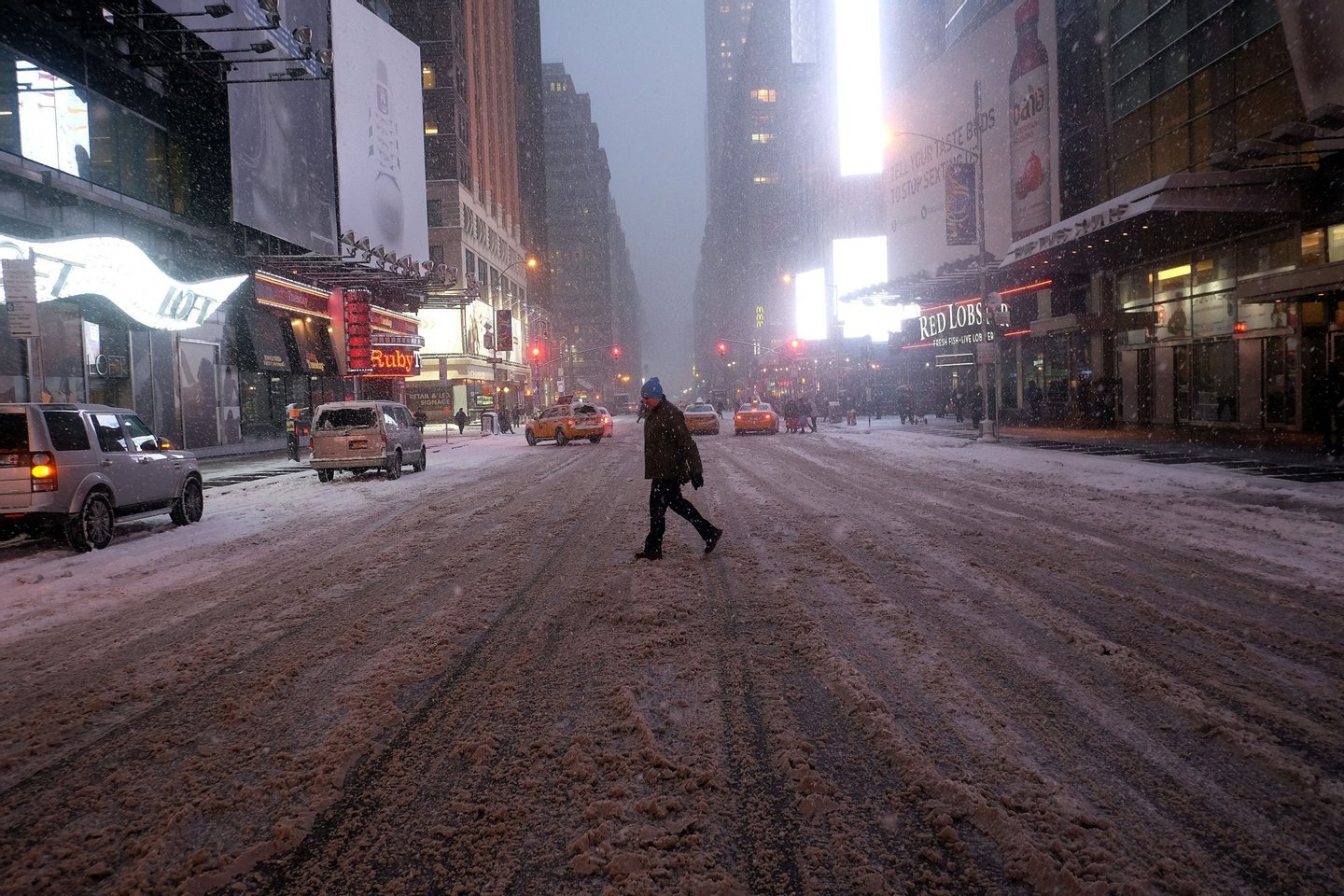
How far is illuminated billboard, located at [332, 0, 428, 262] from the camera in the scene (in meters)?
36.7

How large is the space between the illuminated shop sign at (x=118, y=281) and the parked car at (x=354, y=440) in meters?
8.14

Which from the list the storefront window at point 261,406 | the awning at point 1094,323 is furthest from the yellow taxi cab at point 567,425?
the awning at point 1094,323

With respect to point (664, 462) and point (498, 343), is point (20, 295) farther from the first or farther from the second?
point (498, 343)

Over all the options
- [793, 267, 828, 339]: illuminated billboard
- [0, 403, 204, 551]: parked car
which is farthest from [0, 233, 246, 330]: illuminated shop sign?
[793, 267, 828, 339]: illuminated billboard

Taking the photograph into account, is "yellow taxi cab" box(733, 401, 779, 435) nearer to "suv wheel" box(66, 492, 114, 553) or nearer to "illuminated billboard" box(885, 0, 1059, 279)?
"illuminated billboard" box(885, 0, 1059, 279)

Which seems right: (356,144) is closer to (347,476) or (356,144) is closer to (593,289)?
(347,476)

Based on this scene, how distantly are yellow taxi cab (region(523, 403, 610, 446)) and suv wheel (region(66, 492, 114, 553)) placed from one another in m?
21.7

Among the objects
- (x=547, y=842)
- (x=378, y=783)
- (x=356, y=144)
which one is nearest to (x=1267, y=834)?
(x=547, y=842)

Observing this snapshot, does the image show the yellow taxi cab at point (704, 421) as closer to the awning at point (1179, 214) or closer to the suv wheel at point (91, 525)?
the awning at point (1179, 214)

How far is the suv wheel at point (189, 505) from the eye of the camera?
39.6 ft

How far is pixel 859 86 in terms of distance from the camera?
7806cm

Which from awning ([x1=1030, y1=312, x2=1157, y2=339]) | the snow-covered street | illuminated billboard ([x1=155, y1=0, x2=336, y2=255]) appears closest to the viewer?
the snow-covered street

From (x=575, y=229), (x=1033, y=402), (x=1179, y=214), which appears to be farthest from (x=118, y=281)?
(x=575, y=229)

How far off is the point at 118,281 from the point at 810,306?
78.5 m
